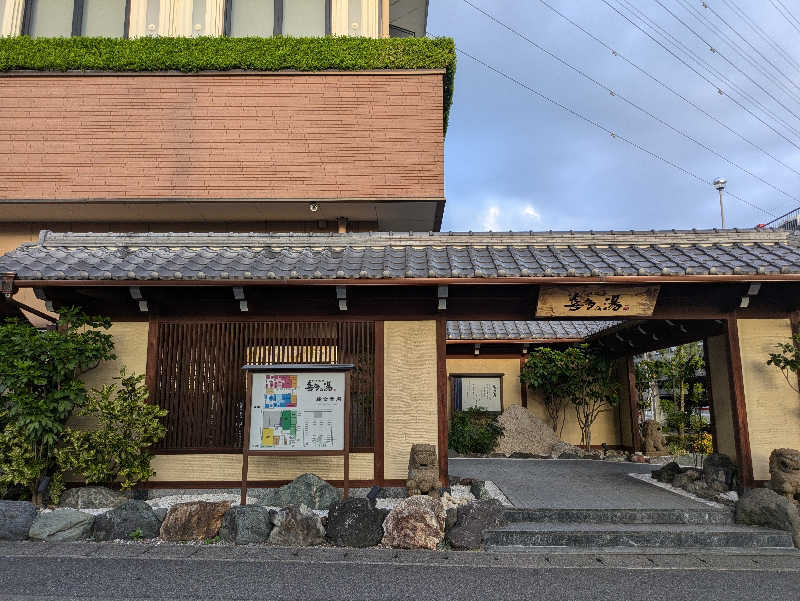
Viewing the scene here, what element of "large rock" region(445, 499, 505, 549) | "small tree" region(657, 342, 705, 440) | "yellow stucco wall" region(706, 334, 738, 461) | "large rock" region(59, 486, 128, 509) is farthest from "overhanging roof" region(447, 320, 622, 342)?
"large rock" region(59, 486, 128, 509)

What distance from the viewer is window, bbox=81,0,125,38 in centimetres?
1421

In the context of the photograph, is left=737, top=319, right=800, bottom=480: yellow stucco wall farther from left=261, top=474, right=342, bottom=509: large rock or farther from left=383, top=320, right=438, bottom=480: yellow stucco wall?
left=261, top=474, right=342, bottom=509: large rock

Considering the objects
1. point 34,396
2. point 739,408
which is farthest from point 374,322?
point 739,408

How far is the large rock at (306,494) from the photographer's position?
23.9ft

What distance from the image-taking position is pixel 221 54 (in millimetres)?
13438

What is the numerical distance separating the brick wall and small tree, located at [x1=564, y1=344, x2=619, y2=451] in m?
5.73

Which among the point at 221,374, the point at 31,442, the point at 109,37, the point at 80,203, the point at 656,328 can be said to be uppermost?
the point at 109,37

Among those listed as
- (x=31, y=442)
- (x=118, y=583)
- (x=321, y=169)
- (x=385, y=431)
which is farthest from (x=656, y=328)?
(x=31, y=442)

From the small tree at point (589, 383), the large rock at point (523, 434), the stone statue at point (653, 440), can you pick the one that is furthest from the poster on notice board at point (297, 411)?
the stone statue at point (653, 440)

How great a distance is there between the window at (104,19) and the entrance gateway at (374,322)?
8370 millimetres

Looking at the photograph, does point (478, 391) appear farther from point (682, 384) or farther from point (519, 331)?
point (682, 384)

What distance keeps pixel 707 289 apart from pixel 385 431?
5.33m

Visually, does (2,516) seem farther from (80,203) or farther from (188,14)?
(188,14)

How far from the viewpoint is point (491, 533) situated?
6.43 meters
